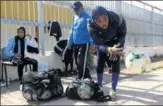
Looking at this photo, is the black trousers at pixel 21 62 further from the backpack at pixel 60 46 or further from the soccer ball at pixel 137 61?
the soccer ball at pixel 137 61

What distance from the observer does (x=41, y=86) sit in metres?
6.25

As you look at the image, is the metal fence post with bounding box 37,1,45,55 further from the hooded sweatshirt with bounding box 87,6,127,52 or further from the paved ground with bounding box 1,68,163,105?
the hooded sweatshirt with bounding box 87,6,127,52

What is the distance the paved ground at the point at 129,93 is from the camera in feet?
20.4

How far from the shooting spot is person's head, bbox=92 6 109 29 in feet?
20.2

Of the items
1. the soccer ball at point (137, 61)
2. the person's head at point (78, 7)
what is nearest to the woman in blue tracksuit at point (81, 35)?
the person's head at point (78, 7)

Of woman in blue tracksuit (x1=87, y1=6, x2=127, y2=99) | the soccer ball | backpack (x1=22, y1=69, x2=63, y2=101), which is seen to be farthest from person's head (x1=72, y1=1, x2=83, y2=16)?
the soccer ball

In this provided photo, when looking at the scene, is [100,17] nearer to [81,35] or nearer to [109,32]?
[109,32]

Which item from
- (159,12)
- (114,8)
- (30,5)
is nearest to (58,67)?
(30,5)

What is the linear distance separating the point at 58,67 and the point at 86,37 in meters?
2.59

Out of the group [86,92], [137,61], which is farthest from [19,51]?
[137,61]

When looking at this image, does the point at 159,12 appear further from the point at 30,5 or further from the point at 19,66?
the point at 19,66

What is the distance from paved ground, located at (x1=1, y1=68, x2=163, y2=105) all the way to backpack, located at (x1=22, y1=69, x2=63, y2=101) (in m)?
0.12

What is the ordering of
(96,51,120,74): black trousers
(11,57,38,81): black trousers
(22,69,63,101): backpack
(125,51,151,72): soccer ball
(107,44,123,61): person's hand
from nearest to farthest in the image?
1. (107,44,123,61): person's hand
2. (22,69,63,101): backpack
3. (96,51,120,74): black trousers
4. (11,57,38,81): black trousers
5. (125,51,151,72): soccer ball

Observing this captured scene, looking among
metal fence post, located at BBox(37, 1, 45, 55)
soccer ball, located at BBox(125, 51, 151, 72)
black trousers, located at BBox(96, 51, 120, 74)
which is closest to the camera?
black trousers, located at BBox(96, 51, 120, 74)
